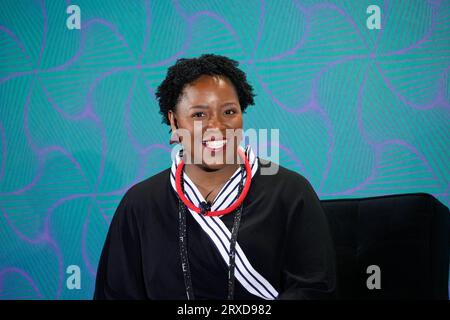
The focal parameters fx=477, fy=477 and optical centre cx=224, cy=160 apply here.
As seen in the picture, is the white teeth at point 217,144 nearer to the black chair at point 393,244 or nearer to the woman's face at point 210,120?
the woman's face at point 210,120

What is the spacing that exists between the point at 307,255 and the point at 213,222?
238 millimetres

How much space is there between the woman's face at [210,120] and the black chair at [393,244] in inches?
15.8

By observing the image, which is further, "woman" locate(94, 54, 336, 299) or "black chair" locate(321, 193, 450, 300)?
"black chair" locate(321, 193, 450, 300)

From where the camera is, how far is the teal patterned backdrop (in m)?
1.67

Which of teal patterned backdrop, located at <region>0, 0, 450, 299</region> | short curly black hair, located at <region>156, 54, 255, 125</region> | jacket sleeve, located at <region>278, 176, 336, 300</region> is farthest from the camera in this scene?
teal patterned backdrop, located at <region>0, 0, 450, 299</region>

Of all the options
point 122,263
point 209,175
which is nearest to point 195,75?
point 209,175

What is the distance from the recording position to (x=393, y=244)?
132 centimetres

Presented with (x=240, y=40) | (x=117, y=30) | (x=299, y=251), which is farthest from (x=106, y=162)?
(x=299, y=251)

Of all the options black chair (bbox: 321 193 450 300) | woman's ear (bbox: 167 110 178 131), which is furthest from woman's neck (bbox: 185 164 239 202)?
black chair (bbox: 321 193 450 300)

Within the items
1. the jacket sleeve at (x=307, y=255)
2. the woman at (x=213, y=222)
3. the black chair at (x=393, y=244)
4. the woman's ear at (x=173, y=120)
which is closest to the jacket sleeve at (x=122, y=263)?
the woman at (x=213, y=222)

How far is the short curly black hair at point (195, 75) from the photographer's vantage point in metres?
1.21

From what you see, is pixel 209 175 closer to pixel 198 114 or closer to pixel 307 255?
pixel 198 114

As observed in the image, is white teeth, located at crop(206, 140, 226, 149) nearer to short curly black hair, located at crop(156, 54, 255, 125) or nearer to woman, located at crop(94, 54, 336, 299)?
woman, located at crop(94, 54, 336, 299)

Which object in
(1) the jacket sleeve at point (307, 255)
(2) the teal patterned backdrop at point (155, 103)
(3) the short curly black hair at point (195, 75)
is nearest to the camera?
(1) the jacket sleeve at point (307, 255)
